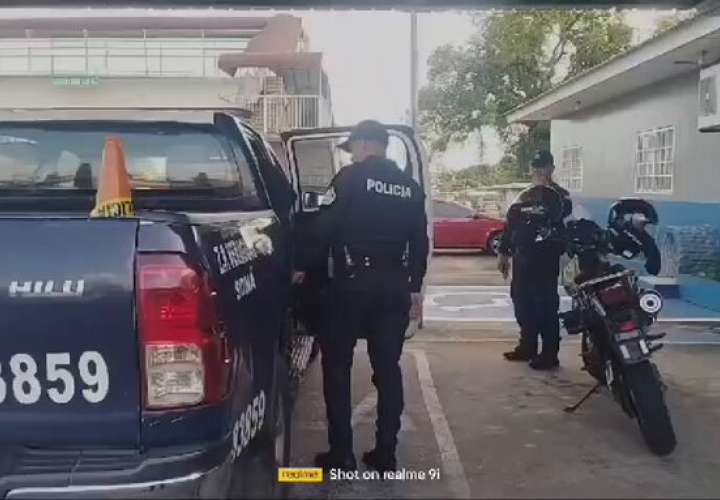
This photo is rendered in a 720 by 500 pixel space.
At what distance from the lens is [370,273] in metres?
4.74

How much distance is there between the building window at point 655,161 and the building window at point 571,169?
4.71 metres

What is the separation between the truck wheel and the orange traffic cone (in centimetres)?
342

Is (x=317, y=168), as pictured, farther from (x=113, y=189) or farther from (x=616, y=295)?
(x=113, y=189)

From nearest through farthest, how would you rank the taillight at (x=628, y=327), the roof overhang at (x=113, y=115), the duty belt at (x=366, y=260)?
the roof overhang at (x=113, y=115)
the duty belt at (x=366, y=260)
the taillight at (x=628, y=327)

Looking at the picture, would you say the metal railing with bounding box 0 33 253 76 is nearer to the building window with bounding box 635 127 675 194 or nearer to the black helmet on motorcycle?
the building window with bounding box 635 127 675 194

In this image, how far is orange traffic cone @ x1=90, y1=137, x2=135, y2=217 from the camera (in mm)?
2967

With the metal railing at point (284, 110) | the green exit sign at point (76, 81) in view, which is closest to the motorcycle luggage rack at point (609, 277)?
the metal railing at point (284, 110)

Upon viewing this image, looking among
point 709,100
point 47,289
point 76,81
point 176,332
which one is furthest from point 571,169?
point 47,289

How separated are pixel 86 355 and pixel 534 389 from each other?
4895mm

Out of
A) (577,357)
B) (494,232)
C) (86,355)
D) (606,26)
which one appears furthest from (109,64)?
(86,355)

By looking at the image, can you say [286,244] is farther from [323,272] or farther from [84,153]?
[84,153]

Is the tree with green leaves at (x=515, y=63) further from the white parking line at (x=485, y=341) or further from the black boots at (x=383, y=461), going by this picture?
the black boots at (x=383, y=461)

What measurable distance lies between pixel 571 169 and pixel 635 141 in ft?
18.7

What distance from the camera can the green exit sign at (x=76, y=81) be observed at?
25.3 meters
